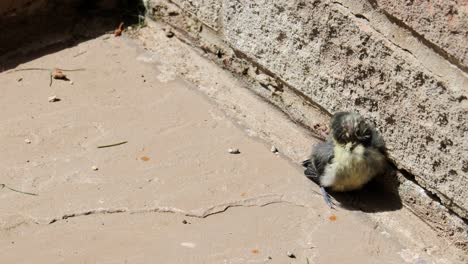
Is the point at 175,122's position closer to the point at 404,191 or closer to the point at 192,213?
Result: the point at 192,213

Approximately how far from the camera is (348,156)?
4.11m

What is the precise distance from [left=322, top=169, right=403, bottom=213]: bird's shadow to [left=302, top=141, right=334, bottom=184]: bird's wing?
0.40 ft

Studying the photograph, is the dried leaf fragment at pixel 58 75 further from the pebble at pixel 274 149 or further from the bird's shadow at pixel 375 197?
the bird's shadow at pixel 375 197

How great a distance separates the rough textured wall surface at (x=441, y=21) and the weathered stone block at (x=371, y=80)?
0.14m

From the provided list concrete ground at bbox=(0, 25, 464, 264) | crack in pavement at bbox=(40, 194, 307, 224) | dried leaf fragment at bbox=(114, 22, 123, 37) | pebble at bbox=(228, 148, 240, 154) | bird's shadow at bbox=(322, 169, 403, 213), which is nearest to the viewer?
concrete ground at bbox=(0, 25, 464, 264)

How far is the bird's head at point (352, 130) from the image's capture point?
4059mm

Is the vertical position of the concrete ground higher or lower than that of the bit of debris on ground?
lower

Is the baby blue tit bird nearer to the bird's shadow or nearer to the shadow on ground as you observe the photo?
the bird's shadow

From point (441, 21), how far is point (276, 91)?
51.7 inches

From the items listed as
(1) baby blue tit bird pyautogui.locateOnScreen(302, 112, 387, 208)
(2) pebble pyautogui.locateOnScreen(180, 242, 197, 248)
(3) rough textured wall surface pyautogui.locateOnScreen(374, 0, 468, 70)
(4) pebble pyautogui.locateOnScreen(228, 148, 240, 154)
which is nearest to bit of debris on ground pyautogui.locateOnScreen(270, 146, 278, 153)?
(4) pebble pyautogui.locateOnScreen(228, 148, 240, 154)

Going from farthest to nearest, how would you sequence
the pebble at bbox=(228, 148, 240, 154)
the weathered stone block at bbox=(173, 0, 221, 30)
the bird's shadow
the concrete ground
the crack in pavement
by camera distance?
the weathered stone block at bbox=(173, 0, 221, 30) < the pebble at bbox=(228, 148, 240, 154) < the bird's shadow < the crack in pavement < the concrete ground

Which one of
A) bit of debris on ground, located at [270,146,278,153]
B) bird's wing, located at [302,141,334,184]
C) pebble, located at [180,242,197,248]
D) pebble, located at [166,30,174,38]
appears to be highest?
bird's wing, located at [302,141,334,184]

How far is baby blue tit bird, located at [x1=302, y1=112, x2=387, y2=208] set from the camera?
160 inches

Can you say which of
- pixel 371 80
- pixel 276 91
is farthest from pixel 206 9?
pixel 371 80
